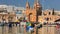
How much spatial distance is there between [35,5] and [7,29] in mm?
11262

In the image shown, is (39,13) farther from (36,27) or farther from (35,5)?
(36,27)

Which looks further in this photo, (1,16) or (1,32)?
(1,16)

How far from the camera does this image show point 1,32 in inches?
432

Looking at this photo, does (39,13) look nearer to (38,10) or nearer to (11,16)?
(38,10)

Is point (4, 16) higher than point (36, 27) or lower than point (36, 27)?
lower

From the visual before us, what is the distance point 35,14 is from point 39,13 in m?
0.64

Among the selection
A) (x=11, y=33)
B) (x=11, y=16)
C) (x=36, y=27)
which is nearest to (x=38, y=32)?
(x=36, y=27)

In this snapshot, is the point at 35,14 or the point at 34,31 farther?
the point at 35,14

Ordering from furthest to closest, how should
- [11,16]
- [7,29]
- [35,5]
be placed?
[11,16], [35,5], [7,29]

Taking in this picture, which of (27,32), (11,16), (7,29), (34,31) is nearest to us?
(34,31)

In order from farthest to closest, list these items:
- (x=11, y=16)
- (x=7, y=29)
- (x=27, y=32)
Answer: (x=11, y=16) → (x=7, y=29) → (x=27, y=32)

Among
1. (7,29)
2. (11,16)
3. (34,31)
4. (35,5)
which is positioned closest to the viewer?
(34,31)

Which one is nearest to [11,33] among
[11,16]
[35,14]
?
[35,14]

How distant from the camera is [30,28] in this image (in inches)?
385
